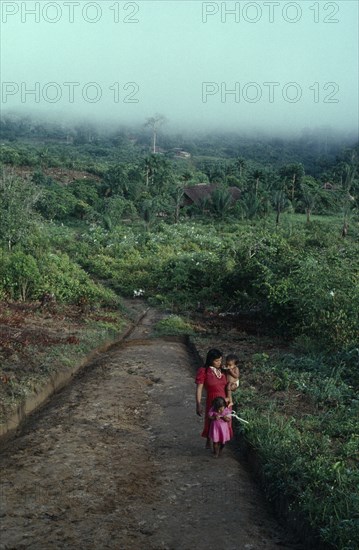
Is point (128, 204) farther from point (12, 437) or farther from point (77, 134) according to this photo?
point (77, 134)

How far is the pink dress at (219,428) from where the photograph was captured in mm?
6766

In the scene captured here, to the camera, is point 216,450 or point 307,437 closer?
point 307,437

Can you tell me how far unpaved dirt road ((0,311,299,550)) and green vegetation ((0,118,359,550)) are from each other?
25.4 inches

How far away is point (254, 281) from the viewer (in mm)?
15711

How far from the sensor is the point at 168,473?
6.59 meters

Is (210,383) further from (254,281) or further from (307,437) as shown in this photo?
(254,281)

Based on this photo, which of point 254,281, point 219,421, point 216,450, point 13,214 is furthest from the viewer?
point 13,214

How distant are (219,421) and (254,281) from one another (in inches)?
363

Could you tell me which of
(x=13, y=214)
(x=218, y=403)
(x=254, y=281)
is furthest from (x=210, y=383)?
(x=13, y=214)

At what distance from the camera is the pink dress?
22.2 ft

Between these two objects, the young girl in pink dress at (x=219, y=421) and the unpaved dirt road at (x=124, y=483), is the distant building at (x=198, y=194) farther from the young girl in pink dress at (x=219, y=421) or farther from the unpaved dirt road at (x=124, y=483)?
the young girl in pink dress at (x=219, y=421)

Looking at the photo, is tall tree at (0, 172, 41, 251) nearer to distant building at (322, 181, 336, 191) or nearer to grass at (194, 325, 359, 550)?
grass at (194, 325, 359, 550)

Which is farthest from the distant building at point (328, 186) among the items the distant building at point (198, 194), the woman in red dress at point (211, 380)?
the woman in red dress at point (211, 380)

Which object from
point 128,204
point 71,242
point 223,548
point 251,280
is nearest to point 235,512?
point 223,548
